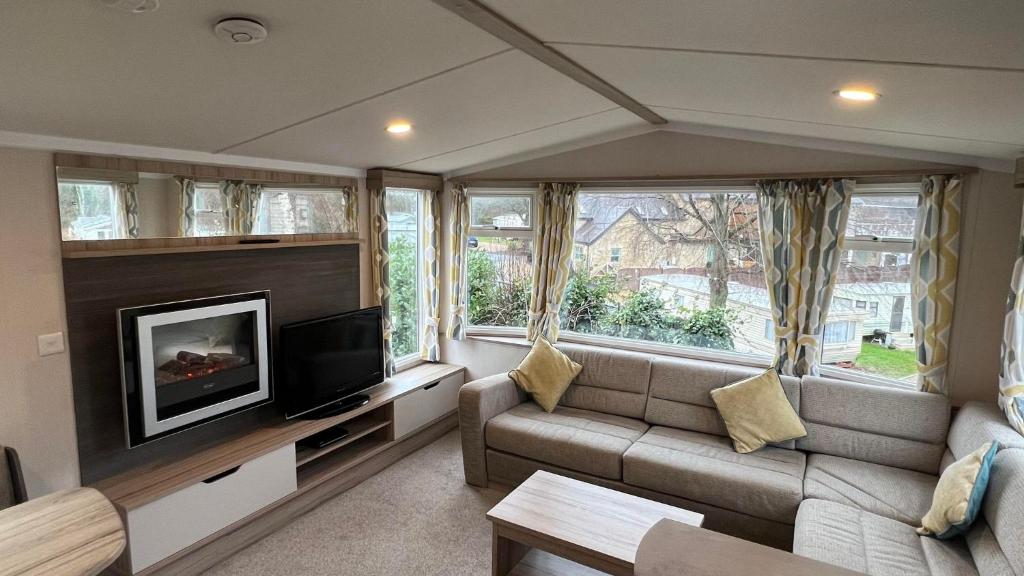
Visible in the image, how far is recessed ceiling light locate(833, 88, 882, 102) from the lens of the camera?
2160mm

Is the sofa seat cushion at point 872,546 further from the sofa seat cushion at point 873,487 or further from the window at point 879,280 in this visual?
the window at point 879,280

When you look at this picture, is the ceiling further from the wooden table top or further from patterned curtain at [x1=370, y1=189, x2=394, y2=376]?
the wooden table top

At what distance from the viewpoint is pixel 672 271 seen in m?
4.43

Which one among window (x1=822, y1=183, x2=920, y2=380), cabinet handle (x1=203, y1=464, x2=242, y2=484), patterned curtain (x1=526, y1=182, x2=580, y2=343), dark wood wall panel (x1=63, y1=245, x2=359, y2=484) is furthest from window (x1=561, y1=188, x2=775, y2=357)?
cabinet handle (x1=203, y1=464, x2=242, y2=484)

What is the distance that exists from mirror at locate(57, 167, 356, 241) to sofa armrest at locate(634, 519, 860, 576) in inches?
112

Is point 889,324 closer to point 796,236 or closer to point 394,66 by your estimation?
point 796,236

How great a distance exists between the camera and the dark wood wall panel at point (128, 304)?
106 inches

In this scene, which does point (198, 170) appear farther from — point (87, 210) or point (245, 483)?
point (245, 483)

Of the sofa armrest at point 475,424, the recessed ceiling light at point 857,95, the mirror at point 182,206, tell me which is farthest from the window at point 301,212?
the recessed ceiling light at point 857,95

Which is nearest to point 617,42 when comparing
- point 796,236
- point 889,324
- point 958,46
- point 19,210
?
point 958,46

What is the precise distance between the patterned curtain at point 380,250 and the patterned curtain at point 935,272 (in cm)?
361

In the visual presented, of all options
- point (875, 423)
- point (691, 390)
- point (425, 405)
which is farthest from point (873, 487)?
point (425, 405)

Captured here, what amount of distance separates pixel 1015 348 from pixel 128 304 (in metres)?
4.54

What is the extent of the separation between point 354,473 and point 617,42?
3160 millimetres
